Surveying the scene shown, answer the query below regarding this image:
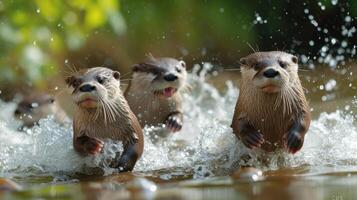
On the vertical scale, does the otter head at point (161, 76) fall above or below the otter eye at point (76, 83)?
above

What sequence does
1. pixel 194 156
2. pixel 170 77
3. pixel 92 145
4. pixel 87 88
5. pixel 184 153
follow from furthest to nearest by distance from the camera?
pixel 170 77 → pixel 184 153 → pixel 194 156 → pixel 92 145 → pixel 87 88

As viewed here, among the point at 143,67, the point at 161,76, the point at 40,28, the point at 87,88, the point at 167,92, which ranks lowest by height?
the point at 87,88

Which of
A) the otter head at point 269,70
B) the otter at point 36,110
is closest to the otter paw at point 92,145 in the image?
the otter head at point 269,70

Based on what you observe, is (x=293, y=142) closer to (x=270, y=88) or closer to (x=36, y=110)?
(x=270, y=88)

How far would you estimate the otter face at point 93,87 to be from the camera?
3.84 metres

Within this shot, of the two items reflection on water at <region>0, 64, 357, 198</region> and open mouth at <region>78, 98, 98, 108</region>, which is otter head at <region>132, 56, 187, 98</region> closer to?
reflection on water at <region>0, 64, 357, 198</region>

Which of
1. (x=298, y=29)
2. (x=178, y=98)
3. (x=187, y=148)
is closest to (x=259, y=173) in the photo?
(x=187, y=148)

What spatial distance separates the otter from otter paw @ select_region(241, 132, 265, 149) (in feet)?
7.85

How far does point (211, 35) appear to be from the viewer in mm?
7723

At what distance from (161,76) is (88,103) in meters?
1.40

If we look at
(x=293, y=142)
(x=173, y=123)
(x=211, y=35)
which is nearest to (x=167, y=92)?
(x=173, y=123)

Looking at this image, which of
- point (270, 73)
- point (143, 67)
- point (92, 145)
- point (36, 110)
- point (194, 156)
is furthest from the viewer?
point (36, 110)

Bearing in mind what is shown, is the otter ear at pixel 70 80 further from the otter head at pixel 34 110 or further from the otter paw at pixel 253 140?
the otter head at pixel 34 110

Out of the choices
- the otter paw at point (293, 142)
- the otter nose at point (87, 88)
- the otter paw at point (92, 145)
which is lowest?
the otter paw at point (293, 142)
